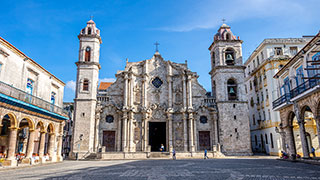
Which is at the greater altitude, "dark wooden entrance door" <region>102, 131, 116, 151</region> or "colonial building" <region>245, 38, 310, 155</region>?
"colonial building" <region>245, 38, 310, 155</region>

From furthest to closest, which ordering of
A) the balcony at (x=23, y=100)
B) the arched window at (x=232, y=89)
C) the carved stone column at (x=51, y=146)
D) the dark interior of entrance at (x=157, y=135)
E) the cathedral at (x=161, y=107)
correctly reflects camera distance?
the arched window at (x=232, y=89) < the dark interior of entrance at (x=157, y=135) < the cathedral at (x=161, y=107) < the carved stone column at (x=51, y=146) < the balcony at (x=23, y=100)

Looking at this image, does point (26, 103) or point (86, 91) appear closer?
point (26, 103)

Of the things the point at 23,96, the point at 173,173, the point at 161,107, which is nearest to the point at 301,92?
the point at 173,173

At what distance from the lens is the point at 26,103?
1773 centimetres

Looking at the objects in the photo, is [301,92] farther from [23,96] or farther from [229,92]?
[23,96]

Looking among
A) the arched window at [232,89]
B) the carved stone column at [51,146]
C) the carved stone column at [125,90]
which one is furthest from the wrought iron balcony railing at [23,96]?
the arched window at [232,89]

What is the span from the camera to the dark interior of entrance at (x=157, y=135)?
32688 millimetres

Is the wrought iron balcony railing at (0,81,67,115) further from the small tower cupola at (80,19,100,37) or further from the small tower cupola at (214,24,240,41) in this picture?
the small tower cupola at (214,24,240,41)

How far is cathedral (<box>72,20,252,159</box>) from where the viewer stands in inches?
1200

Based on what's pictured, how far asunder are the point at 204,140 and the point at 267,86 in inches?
438

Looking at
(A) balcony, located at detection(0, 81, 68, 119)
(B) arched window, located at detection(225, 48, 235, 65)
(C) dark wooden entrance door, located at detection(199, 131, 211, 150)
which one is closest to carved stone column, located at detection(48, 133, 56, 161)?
(A) balcony, located at detection(0, 81, 68, 119)

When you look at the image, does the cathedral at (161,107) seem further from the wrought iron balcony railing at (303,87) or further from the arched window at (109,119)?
the wrought iron balcony railing at (303,87)

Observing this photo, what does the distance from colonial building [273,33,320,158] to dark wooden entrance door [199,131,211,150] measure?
32.3 ft

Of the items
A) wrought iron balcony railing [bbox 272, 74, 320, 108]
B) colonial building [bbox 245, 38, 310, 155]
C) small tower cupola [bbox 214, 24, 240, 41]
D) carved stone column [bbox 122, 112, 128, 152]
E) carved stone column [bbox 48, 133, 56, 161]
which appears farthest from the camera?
small tower cupola [bbox 214, 24, 240, 41]
